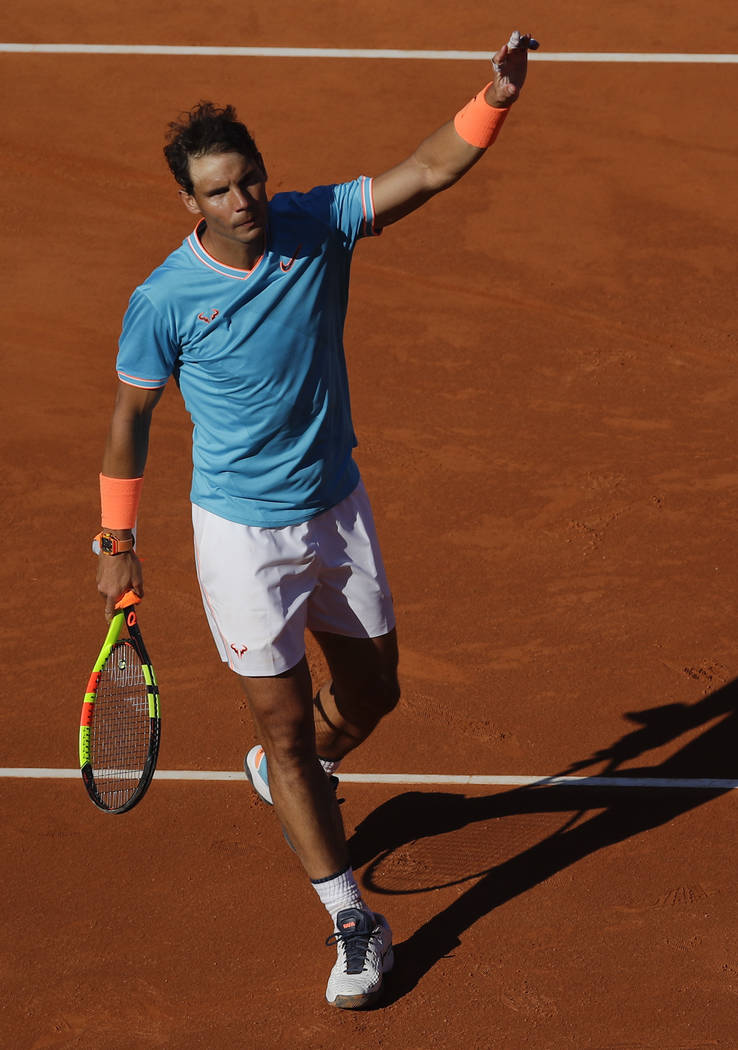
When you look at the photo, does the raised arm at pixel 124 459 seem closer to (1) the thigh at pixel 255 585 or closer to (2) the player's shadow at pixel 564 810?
(1) the thigh at pixel 255 585

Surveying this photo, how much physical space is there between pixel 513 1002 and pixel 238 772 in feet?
5.48

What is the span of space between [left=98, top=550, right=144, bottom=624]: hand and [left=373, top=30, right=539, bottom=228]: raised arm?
1472mm

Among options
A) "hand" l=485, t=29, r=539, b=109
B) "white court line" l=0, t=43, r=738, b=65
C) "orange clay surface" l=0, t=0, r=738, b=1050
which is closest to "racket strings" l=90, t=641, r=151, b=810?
"orange clay surface" l=0, t=0, r=738, b=1050

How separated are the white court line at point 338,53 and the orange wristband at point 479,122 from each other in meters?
7.68

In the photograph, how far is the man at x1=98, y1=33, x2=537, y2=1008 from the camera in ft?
14.2

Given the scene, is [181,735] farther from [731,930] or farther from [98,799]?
[731,930]

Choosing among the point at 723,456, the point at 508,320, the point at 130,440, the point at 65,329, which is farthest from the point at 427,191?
the point at 65,329

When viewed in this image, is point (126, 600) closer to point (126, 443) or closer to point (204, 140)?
point (126, 443)

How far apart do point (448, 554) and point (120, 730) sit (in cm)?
228

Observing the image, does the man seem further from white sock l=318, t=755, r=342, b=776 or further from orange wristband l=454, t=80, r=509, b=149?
white sock l=318, t=755, r=342, b=776

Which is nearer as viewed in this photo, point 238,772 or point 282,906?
point 282,906

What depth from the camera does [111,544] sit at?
4629mm

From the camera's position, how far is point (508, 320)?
8.94 metres

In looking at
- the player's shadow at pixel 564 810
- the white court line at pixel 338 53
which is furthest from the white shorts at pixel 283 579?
the white court line at pixel 338 53
